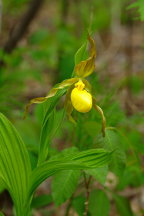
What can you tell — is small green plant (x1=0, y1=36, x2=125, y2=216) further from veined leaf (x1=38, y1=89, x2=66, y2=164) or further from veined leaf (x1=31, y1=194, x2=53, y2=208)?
veined leaf (x1=31, y1=194, x2=53, y2=208)

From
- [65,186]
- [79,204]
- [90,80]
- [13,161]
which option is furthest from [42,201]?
[90,80]

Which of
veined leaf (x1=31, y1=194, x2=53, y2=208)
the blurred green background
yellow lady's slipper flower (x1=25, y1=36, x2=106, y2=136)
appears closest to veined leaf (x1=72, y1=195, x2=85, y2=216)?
the blurred green background

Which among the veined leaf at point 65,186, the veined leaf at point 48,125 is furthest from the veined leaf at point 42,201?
the veined leaf at point 48,125

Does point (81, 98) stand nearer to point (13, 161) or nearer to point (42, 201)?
point (13, 161)

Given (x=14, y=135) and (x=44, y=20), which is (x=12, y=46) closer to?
(x=14, y=135)

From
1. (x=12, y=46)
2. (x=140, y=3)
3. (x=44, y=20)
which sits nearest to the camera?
(x=140, y=3)

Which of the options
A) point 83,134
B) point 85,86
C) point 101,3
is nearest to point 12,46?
point 83,134
